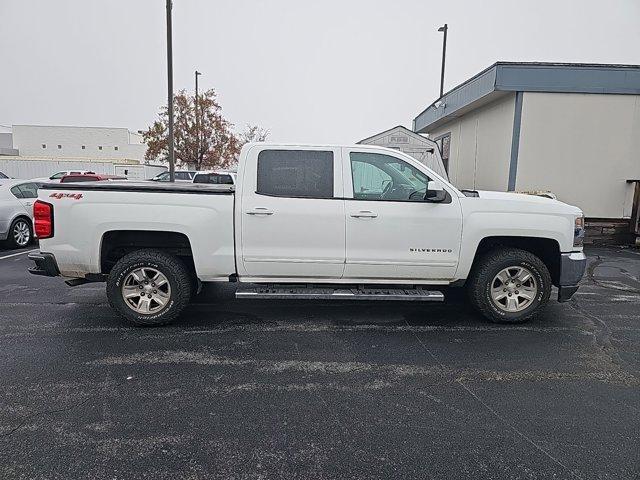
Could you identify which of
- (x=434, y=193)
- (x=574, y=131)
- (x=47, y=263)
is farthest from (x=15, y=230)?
(x=574, y=131)

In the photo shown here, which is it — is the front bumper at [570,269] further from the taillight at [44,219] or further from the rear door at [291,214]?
the taillight at [44,219]

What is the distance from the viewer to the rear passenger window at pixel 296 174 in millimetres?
4871

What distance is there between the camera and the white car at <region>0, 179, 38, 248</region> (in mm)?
9422

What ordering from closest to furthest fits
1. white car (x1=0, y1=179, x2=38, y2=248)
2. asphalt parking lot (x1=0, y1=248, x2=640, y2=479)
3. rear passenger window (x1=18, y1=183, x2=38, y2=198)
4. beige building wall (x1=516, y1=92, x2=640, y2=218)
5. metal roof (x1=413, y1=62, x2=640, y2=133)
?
asphalt parking lot (x1=0, y1=248, x2=640, y2=479) → white car (x1=0, y1=179, x2=38, y2=248) → rear passenger window (x1=18, y1=183, x2=38, y2=198) → metal roof (x1=413, y1=62, x2=640, y2=133) → beige building wall (x1=516, y1=92, x2=640, y2=218)

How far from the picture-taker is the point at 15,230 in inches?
382

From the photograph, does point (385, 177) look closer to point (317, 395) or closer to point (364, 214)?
point (364, 214)

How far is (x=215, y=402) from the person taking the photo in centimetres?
334

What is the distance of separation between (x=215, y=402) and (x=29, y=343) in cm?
239

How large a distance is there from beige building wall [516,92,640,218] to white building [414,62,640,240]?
0.07ft

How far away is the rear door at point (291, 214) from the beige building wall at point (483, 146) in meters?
8.51

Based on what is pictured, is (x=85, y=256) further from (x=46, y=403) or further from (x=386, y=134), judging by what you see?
(x=386, y=134)

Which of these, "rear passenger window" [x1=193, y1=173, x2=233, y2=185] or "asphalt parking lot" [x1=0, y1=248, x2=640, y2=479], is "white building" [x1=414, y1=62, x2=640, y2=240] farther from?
"rear passenger window" [x1=193, y1=173, x2=233, y2=185]

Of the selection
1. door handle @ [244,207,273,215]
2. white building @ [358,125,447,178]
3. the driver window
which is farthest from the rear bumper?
white building @ [358,125,447,178]

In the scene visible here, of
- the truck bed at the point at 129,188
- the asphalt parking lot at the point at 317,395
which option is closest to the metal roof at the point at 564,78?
the asphalt parking lot at the point at 317,395
